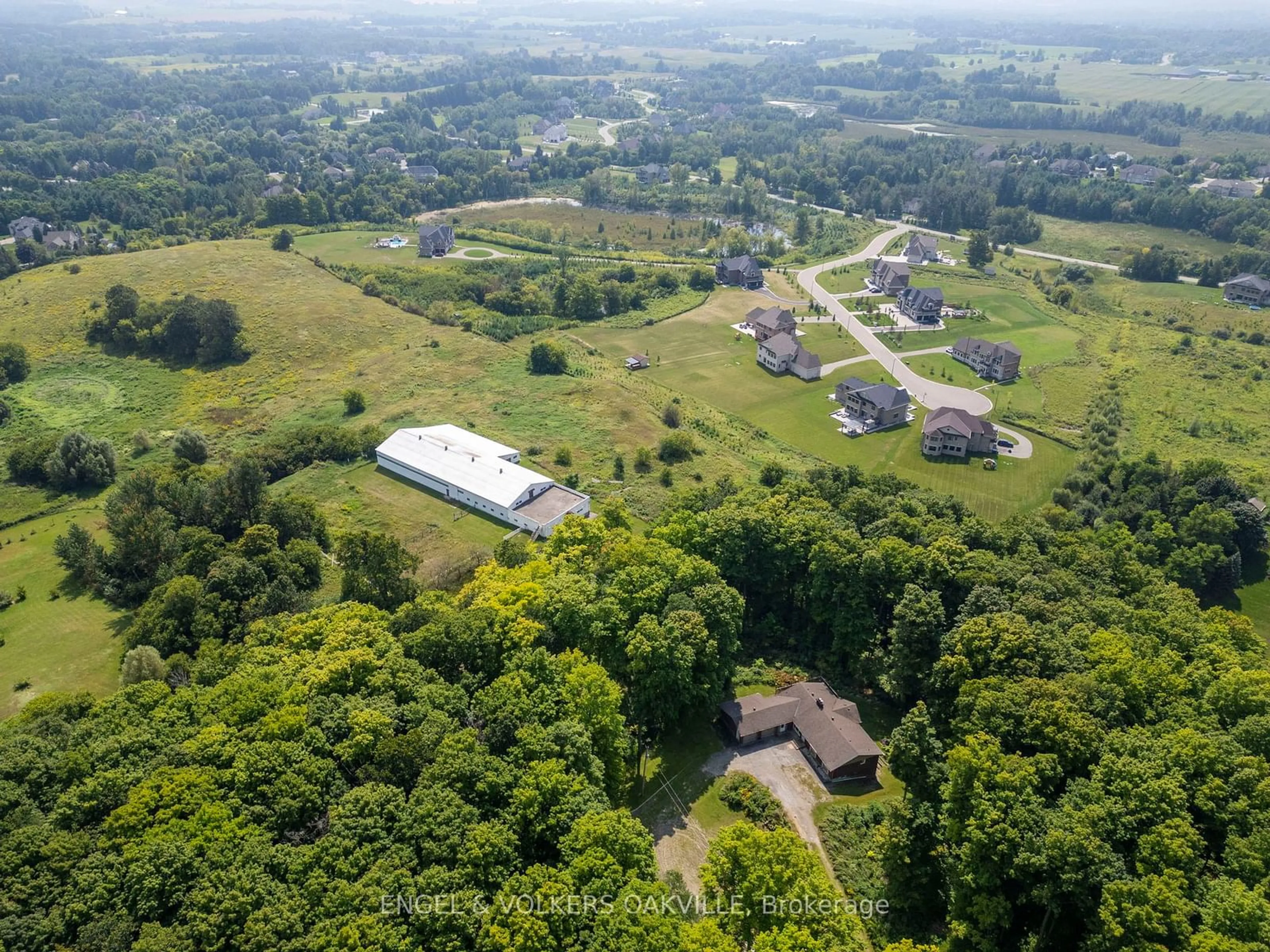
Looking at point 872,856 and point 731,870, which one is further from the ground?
point 731,870

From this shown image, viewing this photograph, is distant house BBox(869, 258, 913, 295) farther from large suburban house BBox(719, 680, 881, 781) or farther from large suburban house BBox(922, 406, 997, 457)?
large suburban house BBox(719, 680, 881, 781)

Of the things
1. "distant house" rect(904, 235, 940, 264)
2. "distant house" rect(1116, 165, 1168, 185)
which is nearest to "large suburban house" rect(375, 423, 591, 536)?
"distant house" rect(904, 235, 940, 264)

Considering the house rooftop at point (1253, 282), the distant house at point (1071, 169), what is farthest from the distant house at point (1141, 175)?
the house rooftop at point (1253, 282)

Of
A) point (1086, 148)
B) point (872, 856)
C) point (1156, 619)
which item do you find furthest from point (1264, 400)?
point (1086, 148)

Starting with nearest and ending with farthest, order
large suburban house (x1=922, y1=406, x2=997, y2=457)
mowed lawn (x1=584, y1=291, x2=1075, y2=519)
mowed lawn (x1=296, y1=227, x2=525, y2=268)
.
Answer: mowed lawn (x1=584, y1=291, x2=1075, y2=519) < large suburban house (x1=922, y1=406, x2=997, y2=457) < mowed lawn (x1=296, y1=227, x2=525, y2=268)

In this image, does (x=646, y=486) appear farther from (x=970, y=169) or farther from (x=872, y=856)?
(x=970, y=169)

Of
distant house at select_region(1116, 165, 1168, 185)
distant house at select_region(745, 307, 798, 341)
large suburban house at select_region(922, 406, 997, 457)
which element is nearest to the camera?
large suburban house at select_region(922, 406, 997, 457)

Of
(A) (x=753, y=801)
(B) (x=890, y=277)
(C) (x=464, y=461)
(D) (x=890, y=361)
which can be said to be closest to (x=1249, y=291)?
(B) (x=890, y=277)

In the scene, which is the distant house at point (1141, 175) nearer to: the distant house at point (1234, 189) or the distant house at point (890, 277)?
the distant house at point (1234, 189)
